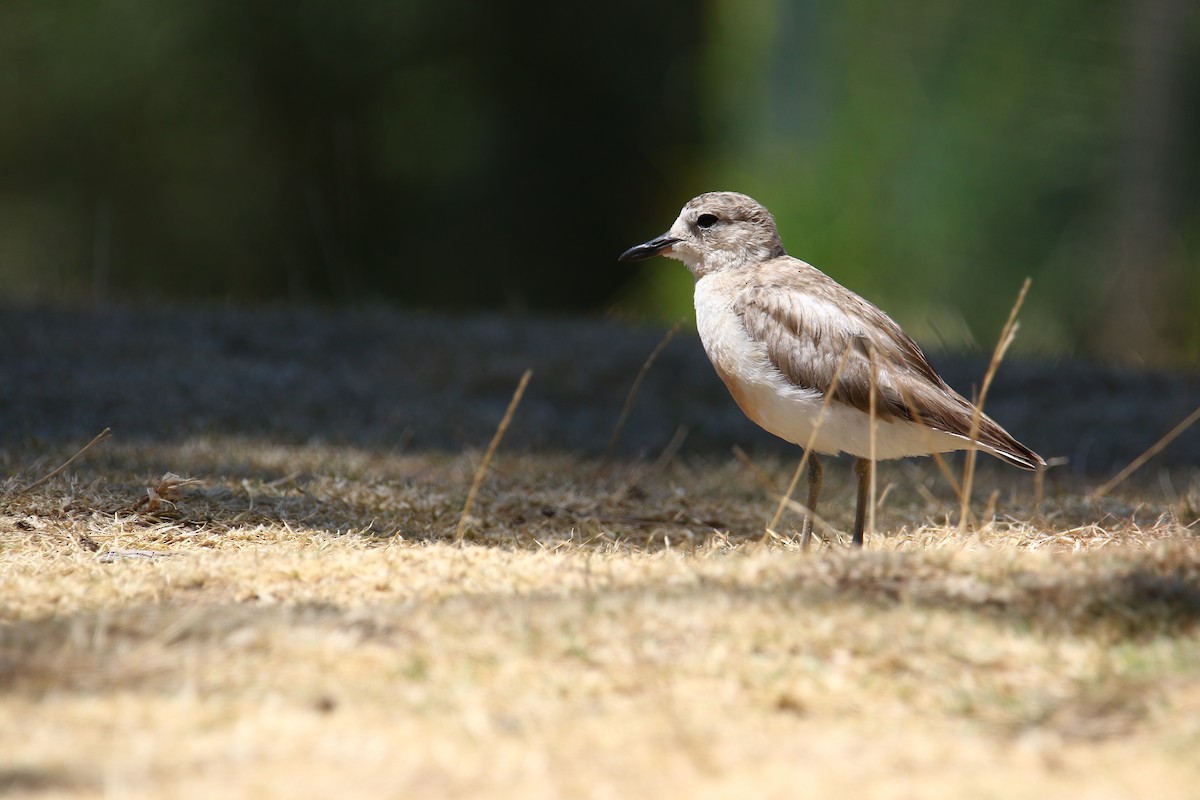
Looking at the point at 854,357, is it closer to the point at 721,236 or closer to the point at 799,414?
the point at 799,414

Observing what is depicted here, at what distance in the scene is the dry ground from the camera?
8.14 ft

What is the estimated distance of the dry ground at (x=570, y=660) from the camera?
248cm

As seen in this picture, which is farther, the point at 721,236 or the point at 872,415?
the point at 721,236

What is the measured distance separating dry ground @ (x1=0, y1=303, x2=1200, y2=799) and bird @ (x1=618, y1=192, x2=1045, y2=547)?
12.6 inches

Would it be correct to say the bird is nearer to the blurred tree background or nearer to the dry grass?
the dry grass

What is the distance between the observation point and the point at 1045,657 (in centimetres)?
302

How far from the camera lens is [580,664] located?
2965mm

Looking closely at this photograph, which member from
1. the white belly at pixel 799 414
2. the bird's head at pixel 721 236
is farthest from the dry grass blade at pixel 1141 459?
the bird's head at pixel 721 236

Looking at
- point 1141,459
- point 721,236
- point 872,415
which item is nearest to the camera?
point 872,415

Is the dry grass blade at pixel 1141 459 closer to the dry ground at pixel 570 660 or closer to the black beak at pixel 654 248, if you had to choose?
the dry ground at pixel 570 660

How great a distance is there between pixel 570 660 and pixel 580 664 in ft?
0.09

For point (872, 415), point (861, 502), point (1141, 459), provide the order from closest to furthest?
point (872, 415) < point (1141, 459) < point (861, 502)

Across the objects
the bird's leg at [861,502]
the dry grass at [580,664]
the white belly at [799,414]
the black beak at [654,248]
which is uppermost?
the black beak at [654,248]

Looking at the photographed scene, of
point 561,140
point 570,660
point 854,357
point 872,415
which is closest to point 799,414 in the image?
point 854,357
